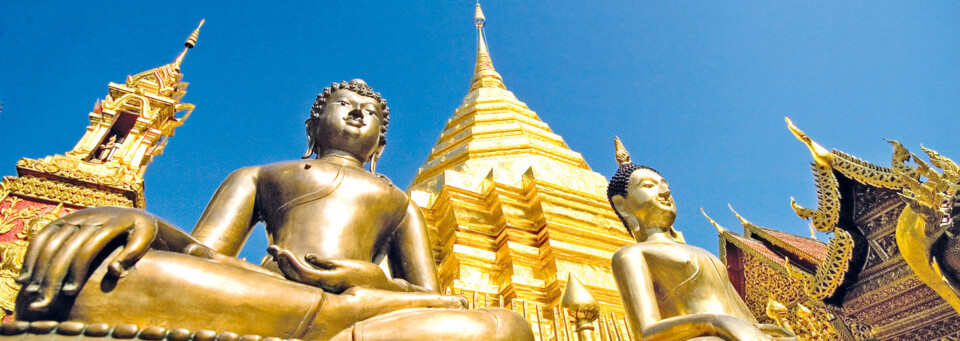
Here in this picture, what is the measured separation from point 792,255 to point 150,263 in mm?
6942

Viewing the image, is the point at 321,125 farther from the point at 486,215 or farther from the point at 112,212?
the point at 486,215

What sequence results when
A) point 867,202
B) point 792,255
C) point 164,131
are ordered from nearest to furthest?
point 867,202 → point 792,255 → point 164,131

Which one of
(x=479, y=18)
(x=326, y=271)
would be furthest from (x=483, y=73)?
(x=326, y=271)

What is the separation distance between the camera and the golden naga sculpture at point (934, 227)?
435cm

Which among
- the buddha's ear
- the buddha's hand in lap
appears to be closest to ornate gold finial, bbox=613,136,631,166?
the buddha's ear

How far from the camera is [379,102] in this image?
2729 mm

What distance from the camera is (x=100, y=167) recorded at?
272 inches

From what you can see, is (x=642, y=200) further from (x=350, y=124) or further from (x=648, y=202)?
(x=350, y=124)

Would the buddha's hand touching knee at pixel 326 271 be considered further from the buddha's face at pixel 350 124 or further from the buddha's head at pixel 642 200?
the buddha's head at pixel 642 200

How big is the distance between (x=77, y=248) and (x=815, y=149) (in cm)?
580

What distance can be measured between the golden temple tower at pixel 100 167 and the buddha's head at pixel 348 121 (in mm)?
4107

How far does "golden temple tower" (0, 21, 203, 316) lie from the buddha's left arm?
14.9ft

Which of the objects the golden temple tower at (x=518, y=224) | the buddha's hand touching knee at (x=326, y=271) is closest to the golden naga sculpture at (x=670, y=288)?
the buddha's hand touching knee at (x=326, y=271)

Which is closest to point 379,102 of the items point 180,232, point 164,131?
point 180,232
